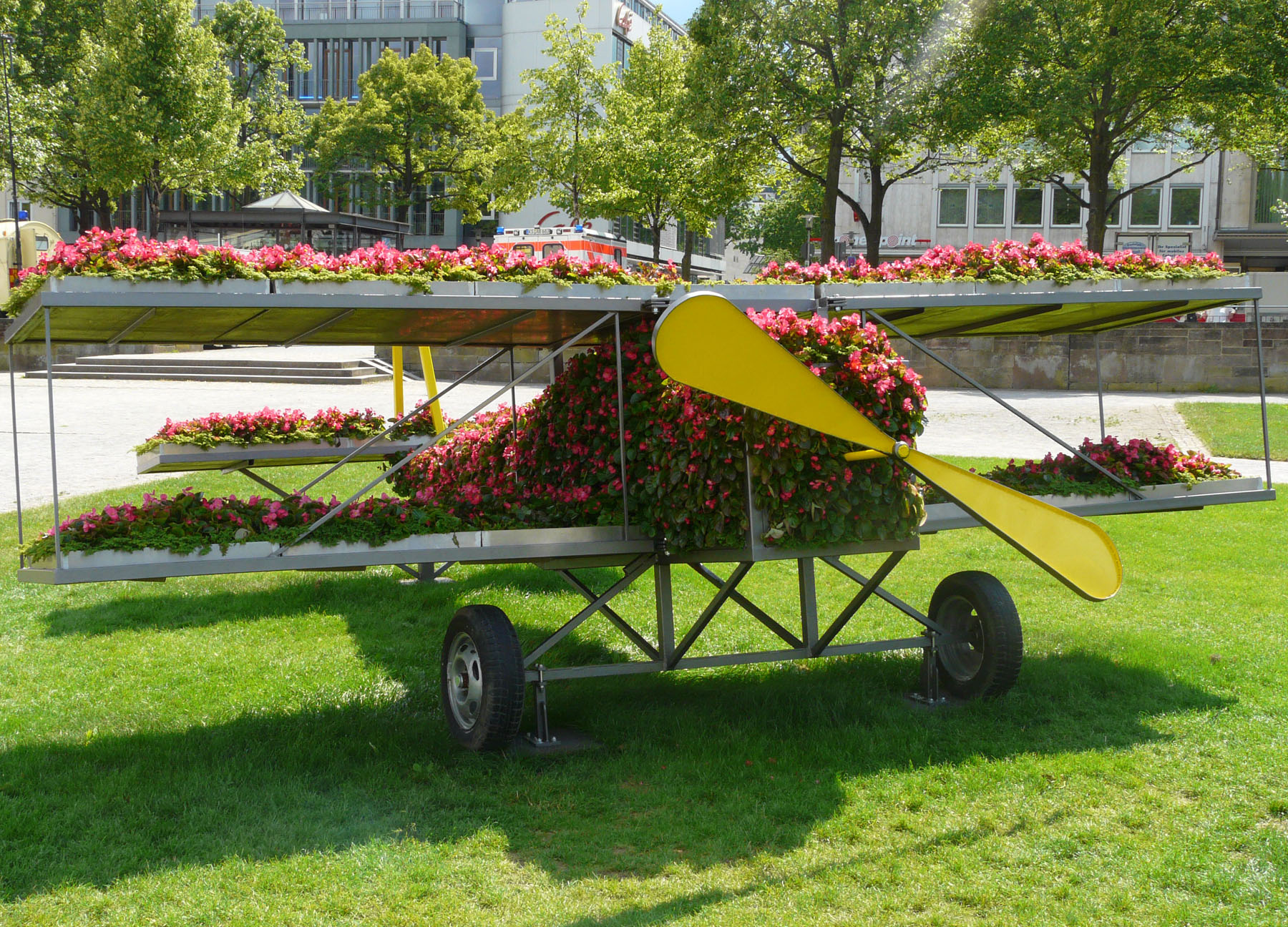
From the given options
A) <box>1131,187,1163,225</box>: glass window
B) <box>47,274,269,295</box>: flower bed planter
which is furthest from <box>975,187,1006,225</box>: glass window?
<box>47,274,269,295</box>: flower bed planter

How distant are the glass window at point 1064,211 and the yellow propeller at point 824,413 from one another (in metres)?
53.2

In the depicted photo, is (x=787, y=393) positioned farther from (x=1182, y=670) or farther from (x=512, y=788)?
(x=1182, y=670)

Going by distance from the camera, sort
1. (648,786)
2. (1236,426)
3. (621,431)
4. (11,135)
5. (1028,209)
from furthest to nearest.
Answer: (1028,209), (11,135), (1236,426), (621,431), (648,786)

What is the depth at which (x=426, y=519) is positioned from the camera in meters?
6.48

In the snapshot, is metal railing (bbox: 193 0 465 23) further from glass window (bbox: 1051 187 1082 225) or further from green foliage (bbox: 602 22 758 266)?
glass window (bbox: 1051 187 1082 225)

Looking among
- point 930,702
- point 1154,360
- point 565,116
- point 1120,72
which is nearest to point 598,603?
point 930,702

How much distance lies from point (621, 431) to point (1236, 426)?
18684 millimetres

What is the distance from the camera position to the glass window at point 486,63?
78.2 m

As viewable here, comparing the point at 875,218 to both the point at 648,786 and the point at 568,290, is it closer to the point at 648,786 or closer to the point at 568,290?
the point at 568,290

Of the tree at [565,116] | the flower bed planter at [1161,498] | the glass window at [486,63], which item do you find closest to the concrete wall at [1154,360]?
the tree at [565,116]

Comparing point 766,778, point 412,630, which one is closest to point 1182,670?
point 766,778

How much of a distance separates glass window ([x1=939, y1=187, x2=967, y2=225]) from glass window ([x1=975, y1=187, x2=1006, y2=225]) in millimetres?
647

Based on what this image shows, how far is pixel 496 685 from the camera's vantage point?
20.3 ft

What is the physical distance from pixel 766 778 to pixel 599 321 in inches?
103
